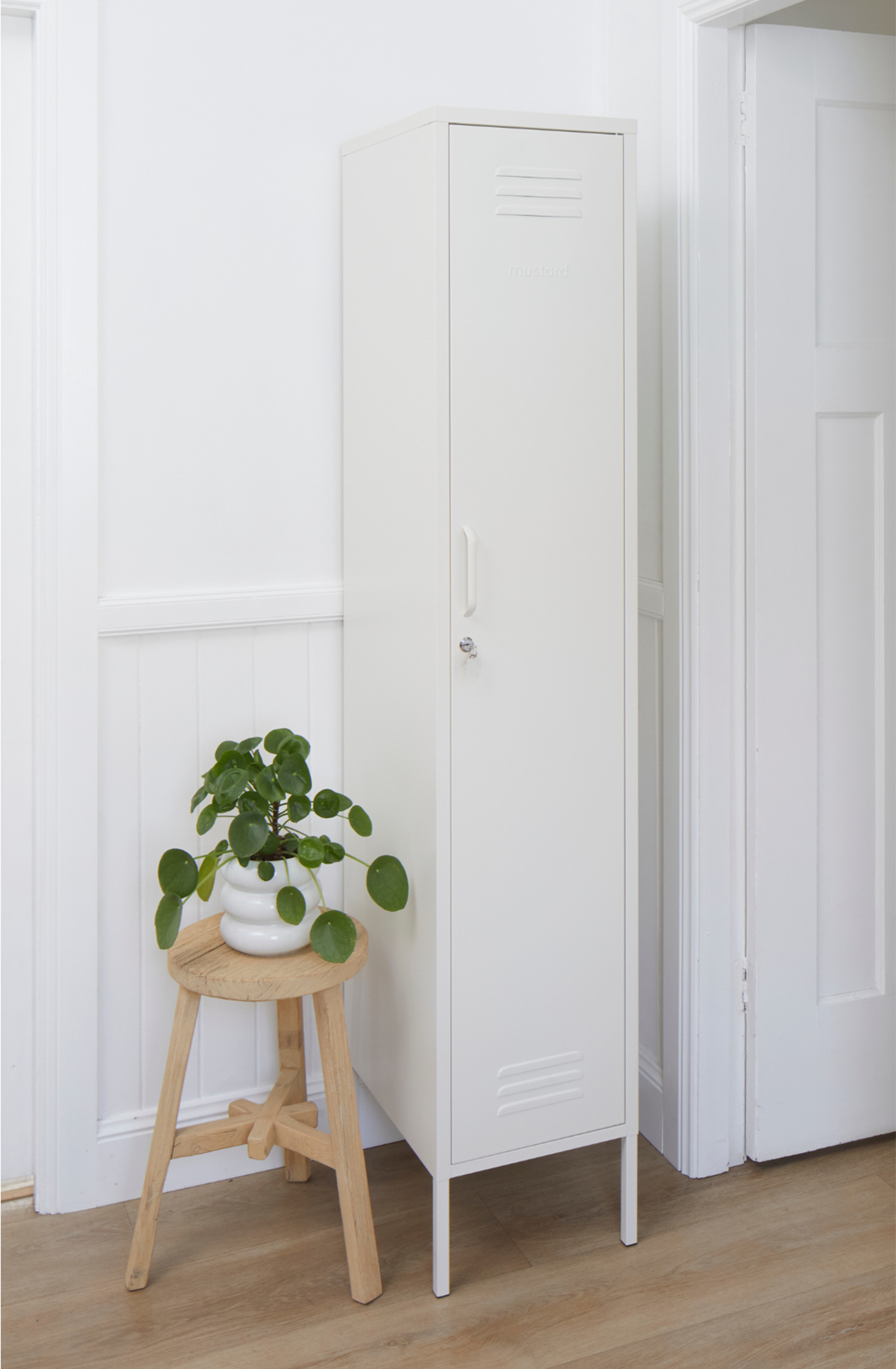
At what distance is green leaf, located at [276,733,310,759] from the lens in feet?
6.11

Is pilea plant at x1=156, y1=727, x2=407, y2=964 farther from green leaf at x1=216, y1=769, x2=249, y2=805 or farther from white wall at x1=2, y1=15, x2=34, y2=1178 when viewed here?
white wall at x1=2, y1=15, x2=34, y2=1178

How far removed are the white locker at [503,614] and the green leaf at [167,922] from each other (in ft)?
1.17

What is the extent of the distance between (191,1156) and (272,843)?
63 cm

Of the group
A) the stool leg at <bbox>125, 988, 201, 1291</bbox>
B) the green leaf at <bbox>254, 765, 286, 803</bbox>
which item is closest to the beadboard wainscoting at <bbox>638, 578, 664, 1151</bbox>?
the green leaf at <bbox>254, 765, 286, 803</bbox>

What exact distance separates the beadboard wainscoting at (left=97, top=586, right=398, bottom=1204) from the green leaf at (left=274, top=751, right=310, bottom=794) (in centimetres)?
32

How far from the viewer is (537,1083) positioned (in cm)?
190

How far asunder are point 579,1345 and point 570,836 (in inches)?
28.9

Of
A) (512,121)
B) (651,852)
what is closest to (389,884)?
(651,852)

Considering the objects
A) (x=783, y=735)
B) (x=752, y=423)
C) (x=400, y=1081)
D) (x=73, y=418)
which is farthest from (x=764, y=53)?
(x=400, y=1081)

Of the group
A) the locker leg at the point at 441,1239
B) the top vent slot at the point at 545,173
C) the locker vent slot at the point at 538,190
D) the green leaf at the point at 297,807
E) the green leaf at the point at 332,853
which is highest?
the top vent slot at the point at 545,173

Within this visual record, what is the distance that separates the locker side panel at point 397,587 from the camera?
1.77 m

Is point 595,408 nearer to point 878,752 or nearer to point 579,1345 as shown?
point 878,752

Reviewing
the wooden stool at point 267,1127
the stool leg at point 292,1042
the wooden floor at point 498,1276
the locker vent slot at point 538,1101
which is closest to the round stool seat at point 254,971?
the wooden stool at point 267,1127

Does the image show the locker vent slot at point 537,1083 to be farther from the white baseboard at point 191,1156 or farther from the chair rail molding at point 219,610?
the chair rail molding at point 219,610
